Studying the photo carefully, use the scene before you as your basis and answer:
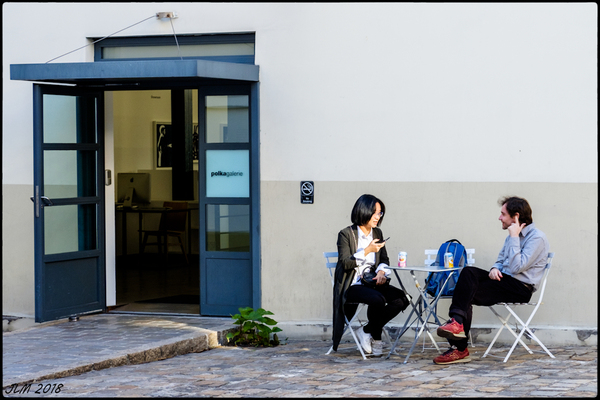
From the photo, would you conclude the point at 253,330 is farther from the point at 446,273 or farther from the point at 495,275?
the point at 495,275

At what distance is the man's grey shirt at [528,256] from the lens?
6.24m

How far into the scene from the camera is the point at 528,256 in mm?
6223

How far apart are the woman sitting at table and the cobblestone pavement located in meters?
0.24

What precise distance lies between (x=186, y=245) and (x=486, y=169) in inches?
280

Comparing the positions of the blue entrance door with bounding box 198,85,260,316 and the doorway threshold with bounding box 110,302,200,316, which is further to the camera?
the doorway threshold with bounding box 110,302,200,316

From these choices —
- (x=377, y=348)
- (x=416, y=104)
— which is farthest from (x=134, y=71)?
(x=377, y=348)

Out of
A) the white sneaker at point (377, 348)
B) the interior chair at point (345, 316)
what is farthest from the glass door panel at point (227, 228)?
the white sneaker at point (377, 348)

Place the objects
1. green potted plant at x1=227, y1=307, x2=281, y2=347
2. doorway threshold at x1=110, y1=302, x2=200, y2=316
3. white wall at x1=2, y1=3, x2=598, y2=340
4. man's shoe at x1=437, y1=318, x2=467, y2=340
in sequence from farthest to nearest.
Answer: doorway threshold at x1=110, y1=302, x2=200, y2=316 < green potted plant at x1=227, y1=307, x2=281, y2=347 < white wall at x1=2, y1=3, x2=598, y2=340 < man's shoe at x1=437, y1=318, x2=467, y2=340

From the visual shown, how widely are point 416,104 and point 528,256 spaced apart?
6.01 ft

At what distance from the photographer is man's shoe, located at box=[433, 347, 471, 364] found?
6.17m

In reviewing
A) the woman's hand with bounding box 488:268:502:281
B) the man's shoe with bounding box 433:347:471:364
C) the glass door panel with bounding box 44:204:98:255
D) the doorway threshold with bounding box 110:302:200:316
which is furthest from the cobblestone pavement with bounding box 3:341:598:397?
the glass door panel with bounding box 44:204:98:255

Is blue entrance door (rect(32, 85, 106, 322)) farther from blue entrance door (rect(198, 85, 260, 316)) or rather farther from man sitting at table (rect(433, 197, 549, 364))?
man sitting at table (rect(433, 197, 549, 364))

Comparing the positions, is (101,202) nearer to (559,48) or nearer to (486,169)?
(486,169)

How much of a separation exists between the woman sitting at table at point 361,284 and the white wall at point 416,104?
79cm
